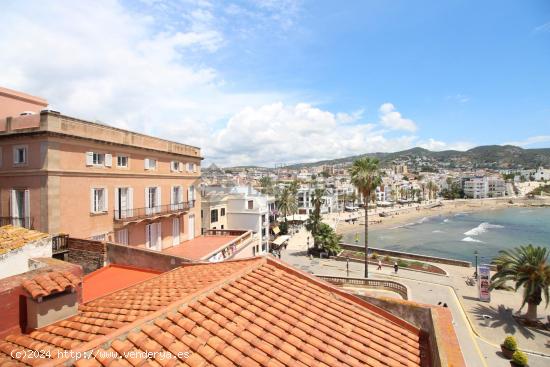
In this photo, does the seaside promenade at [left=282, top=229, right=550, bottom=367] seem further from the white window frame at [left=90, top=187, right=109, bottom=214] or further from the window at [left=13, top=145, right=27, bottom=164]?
the window at [left=13, top=145, right=27, bottom=164]

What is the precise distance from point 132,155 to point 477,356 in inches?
954

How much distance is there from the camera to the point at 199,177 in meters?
28.3

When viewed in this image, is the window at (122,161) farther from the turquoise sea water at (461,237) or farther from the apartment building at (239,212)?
the turquoise sea water at (461,237)

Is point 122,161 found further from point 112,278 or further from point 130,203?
point 112,278

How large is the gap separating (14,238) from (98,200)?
8482mm

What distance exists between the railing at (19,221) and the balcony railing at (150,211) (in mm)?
4142

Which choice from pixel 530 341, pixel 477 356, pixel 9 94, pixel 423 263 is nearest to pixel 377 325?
pixel 477 356

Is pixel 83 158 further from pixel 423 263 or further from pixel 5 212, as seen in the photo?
pixel 423 263

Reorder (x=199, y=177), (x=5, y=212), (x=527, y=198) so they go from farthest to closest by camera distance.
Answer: (x=527, y=198)
(x=199, y=177)
(x=5, y=212)

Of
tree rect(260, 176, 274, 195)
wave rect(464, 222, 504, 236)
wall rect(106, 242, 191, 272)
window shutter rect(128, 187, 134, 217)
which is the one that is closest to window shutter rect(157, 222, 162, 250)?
window shutter rect(128, 187, 134, 217)

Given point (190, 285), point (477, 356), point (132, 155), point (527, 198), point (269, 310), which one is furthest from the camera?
point (527, 198)

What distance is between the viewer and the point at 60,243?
1355cm

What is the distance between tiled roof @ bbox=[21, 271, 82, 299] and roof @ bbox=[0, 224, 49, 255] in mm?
3192

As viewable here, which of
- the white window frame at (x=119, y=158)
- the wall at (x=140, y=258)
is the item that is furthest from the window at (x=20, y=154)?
the wall at (x=140, y=258)
